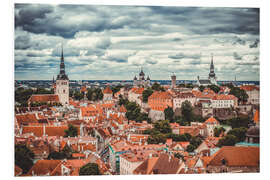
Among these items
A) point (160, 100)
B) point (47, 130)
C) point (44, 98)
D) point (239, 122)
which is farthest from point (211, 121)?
point (44, 98)

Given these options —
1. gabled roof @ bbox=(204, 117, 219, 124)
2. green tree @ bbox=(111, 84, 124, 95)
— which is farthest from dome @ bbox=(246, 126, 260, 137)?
green tree @ bbox=(111, 84, 124, 95)

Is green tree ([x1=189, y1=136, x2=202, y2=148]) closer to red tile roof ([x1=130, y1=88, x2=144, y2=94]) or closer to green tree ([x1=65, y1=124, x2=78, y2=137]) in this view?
red tile roof ([x1=130, y1=88, x2=144, y2=94])

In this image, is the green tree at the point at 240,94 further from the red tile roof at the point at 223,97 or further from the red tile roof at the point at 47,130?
the red tile roof at the point at 47,130

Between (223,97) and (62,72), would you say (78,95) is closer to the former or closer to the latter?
(62,72)

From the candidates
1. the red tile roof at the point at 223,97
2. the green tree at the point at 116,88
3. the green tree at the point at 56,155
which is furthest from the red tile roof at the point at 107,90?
the red tile roof at the point at 223,97

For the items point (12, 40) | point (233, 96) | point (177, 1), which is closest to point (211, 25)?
point (177, 1)
